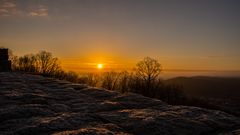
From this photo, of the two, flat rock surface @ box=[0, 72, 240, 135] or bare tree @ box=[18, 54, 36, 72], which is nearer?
flat rock surface @ box=[0, 72, 240, 135]

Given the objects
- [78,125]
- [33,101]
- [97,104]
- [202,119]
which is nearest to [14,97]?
[33,101]

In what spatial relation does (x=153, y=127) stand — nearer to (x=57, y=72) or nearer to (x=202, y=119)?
(x=202, y=119)

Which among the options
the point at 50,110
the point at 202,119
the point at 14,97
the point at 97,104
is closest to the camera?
the point at 202,119

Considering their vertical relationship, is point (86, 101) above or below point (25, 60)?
below

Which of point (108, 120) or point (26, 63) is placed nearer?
point (108, 120)

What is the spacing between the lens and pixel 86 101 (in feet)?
21.3

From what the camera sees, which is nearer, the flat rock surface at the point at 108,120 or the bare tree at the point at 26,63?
the flat rock surface at the point at 108,120

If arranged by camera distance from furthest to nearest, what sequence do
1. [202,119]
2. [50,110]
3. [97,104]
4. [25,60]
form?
[25,60] → [97,104] → [50,110] → [202,119]

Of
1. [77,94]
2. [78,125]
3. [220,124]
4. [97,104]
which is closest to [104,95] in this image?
[77,94]

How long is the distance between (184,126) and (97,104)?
229cm

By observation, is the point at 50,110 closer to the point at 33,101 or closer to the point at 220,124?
the point at 33,101

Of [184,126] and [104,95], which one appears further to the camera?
[104,95]

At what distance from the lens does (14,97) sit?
641 centimetres

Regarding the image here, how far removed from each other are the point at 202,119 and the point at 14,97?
13.9 ft
